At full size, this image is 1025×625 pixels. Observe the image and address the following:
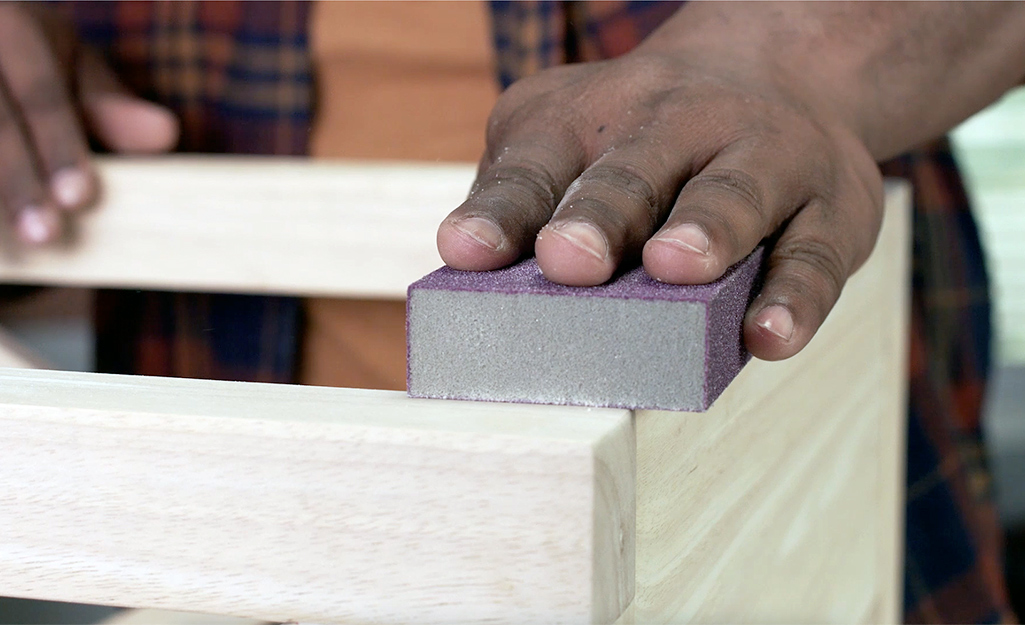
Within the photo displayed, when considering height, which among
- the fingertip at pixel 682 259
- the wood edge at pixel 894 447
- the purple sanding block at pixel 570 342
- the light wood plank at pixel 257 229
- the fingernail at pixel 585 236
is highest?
the fingernail at pixel 585 236

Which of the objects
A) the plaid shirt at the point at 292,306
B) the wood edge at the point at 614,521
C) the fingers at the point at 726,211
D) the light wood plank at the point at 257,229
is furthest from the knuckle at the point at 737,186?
the plaid shirt at the point at 292,306

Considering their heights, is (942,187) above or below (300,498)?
below

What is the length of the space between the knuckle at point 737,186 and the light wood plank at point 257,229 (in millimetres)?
337

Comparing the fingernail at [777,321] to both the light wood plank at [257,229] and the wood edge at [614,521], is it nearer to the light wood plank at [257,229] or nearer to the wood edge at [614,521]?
the wood edge at [614,521]

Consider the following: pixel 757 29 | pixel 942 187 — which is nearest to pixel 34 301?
pixel 757 29

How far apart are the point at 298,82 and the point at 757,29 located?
54 cm

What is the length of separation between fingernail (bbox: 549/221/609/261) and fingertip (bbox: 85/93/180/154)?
656 mm

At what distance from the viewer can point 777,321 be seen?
39cm

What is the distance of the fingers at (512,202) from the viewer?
0.38 meters

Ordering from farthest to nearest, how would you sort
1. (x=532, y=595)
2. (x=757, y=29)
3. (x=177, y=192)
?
(x=177, y=192), (x=757, y=29), (x=532, y=595)

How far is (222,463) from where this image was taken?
1.08 ft

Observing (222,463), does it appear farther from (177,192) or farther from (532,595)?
(177,192)

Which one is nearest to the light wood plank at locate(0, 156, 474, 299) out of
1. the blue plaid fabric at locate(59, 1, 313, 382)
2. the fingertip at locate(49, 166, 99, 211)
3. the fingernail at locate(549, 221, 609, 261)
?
the fingertip at locate(49, 166, 99, 211)

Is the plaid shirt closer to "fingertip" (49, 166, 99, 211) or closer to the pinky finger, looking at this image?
"fingertip" (49, 166, 99, 211)
